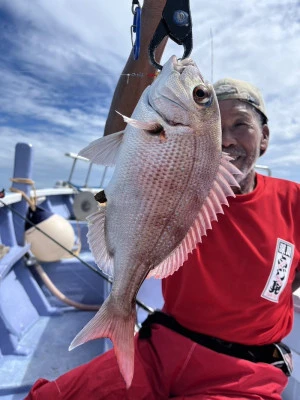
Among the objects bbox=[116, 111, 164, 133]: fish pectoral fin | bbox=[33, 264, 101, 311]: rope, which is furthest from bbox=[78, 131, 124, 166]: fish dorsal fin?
bbox=[33, 264, 101, 311]: rope

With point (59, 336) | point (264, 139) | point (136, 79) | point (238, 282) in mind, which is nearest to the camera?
point (136, 79)

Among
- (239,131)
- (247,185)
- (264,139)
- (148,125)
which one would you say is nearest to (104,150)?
(148,125)

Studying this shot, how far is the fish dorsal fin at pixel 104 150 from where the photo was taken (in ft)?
4.60

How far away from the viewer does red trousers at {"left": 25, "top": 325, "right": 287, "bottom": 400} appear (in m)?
1.88

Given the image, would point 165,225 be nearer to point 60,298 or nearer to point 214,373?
point 214,373

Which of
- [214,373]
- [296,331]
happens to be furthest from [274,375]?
[296,331]

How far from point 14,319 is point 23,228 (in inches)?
48.0

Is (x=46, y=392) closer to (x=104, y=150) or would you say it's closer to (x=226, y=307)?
(x=226, y=307)

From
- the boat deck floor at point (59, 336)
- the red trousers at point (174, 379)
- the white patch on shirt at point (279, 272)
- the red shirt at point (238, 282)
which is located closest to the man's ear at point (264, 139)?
the red shirt at point (238, 282)

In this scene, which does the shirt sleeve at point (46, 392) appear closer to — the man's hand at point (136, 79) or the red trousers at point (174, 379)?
the red trousers at point (174, 379)

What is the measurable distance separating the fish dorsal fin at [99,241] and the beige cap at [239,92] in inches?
50.6

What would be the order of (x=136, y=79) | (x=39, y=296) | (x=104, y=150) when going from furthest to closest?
1. (x=39, y=296)
2. (x=136, y=79)
3. (x=104, y=150)

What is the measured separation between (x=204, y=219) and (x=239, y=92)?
3.81 feet

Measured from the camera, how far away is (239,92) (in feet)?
7.30
